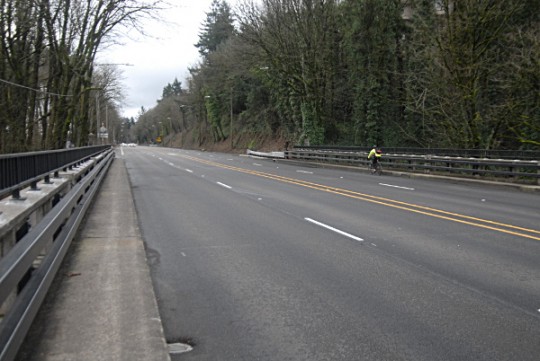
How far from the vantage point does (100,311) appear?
202 inches

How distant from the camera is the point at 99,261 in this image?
23.6ft

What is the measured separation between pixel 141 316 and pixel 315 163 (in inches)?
1318

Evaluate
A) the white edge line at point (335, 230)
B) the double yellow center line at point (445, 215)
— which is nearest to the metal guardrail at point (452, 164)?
the double yellow center line at point (445, 215)

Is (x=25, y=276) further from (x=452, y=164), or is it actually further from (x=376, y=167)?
(x=376, y=167)

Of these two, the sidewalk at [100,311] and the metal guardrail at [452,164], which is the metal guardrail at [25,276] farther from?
the metal guardrail at [452,164]

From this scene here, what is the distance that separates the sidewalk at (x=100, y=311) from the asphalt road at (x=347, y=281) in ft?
0.81

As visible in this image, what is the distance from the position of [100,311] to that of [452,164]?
77.9 feet

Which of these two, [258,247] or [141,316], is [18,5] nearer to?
[258,247]

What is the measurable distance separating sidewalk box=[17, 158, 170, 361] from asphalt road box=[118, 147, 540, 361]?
25 cm

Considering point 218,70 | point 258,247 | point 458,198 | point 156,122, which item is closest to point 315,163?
point 458,198

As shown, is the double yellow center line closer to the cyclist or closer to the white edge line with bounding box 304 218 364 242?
the white edge line with bounding box 304 218 364 242

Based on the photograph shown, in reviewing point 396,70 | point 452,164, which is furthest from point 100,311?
point 396,70

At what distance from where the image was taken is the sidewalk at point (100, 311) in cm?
418

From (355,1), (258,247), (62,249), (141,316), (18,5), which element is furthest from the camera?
(355,1)
